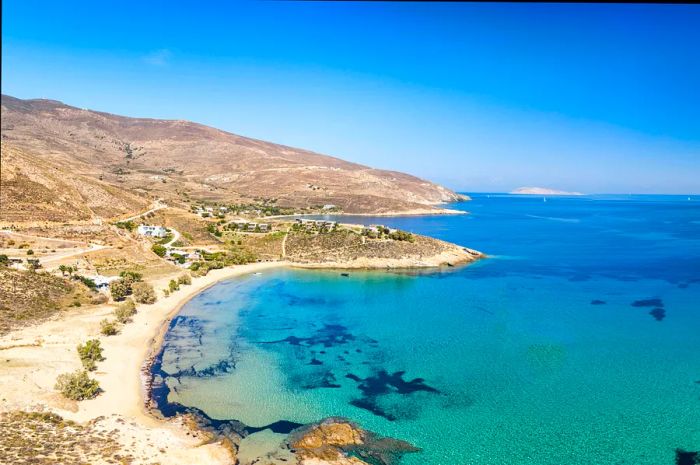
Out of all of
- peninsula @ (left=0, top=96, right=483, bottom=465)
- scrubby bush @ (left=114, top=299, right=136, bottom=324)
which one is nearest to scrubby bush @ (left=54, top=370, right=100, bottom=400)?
peninsula @ (left=0, top=96, right=483, bottom=465)

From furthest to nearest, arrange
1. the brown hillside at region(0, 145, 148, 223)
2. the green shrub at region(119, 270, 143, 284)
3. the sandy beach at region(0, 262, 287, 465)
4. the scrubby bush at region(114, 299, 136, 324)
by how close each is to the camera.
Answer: the brown hillside at region(0, 145, 148, 223), the green shrub at region(119, 270, 143, 284), the scrubby bush at region(114, 299, 136, 324), the sandy beach at region(0, 262, 287, 465)

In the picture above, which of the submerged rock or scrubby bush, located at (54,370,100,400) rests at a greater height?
scrubby bush, located at (54,370,100,400)

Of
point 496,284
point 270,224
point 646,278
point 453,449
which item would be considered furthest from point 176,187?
point 453,449

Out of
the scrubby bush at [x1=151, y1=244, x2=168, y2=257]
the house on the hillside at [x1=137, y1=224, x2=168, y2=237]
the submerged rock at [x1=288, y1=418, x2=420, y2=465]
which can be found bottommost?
the submerged rock at [x1=288, y1=418, x2=420, y2=465]

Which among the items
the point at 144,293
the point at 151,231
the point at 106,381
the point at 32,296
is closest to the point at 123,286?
the point at 144,293

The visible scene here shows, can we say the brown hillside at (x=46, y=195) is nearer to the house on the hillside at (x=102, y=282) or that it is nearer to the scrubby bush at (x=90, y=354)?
the house on the hillside at (x=102, y=282)

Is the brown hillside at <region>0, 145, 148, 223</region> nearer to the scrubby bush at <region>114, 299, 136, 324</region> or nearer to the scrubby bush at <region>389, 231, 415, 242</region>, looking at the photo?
the scrubby bush at <region>114, 299, 136, 324</region>

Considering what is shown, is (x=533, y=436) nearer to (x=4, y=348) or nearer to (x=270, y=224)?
(x=4, y=348)

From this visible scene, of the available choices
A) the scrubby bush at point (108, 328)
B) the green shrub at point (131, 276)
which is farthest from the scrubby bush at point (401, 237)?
the scrubby bush at point (108, 328)
